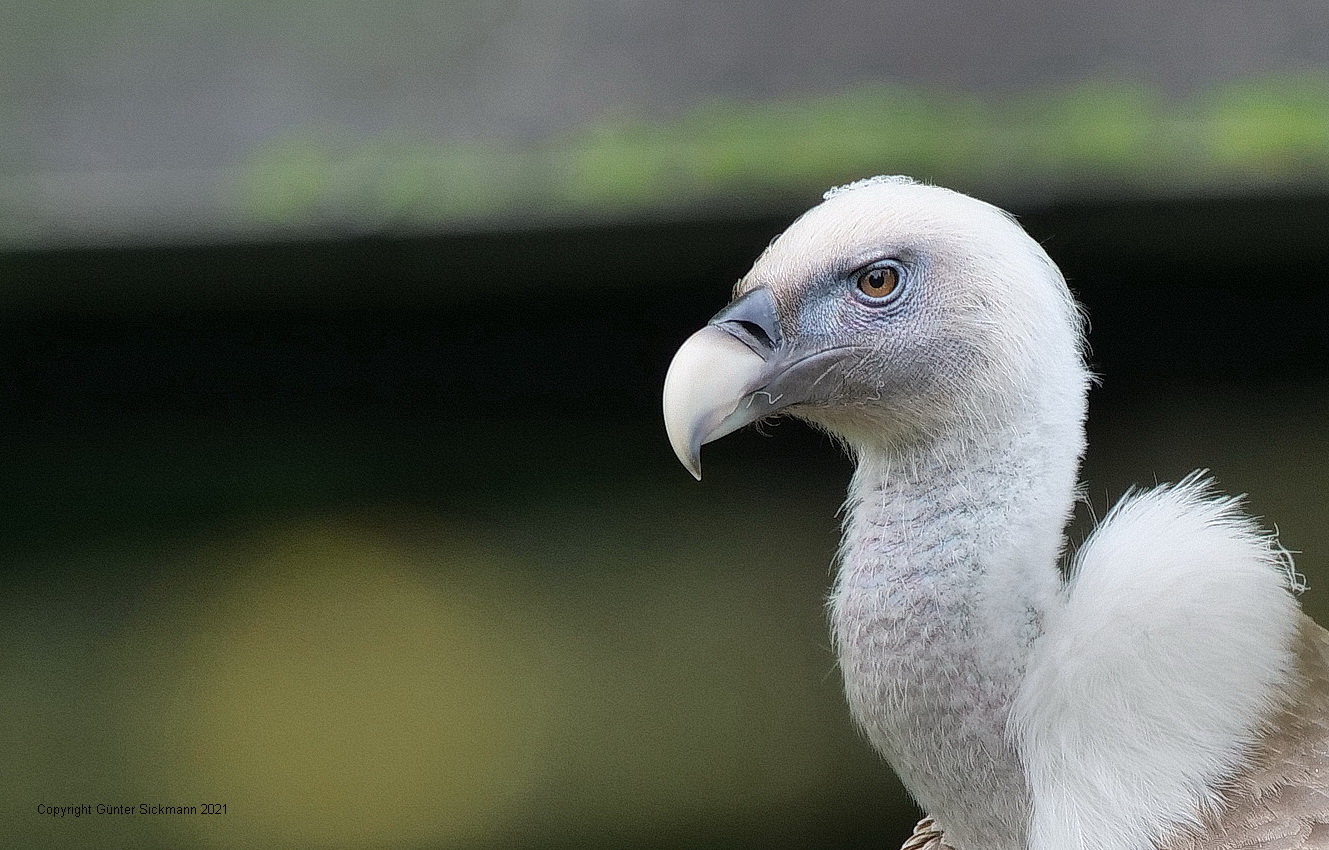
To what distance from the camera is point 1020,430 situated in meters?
1.15

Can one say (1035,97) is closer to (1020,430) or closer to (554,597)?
(1020,430)

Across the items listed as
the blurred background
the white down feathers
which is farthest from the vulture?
the blurred background

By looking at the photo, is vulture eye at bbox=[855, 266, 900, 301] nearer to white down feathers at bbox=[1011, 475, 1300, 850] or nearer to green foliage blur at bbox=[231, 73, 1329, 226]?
white down feathers at bbox=[1011, 475, 1300, 850]

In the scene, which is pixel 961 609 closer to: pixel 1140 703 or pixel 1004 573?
pixel 1004 573

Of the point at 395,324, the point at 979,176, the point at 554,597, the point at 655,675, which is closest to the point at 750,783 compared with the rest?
the point at 655,675

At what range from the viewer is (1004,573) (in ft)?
3.64

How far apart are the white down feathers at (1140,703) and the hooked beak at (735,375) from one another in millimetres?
312

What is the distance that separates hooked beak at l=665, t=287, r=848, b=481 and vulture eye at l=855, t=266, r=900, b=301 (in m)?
0.06

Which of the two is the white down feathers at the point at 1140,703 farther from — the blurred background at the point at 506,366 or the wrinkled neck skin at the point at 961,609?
the blurred background at the point at 506,366

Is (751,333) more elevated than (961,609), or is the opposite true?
(751,333)

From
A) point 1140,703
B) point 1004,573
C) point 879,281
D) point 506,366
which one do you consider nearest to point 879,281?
point 879,281

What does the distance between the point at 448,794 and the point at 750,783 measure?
67cm

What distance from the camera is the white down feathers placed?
1072 mm

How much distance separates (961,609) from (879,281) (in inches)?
12.2
